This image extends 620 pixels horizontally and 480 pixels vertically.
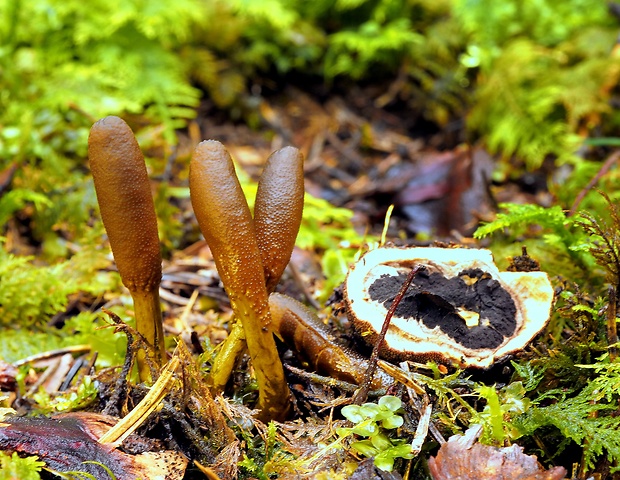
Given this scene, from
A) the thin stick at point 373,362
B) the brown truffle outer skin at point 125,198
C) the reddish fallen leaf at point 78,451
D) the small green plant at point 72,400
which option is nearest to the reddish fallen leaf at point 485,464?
the thin stick at point 373,362

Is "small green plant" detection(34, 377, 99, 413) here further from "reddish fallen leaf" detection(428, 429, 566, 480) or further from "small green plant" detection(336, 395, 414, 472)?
"reddish fallen leaf" detection(428, 429, 566, 480)

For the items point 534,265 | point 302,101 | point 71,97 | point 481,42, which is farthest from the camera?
point 302,101

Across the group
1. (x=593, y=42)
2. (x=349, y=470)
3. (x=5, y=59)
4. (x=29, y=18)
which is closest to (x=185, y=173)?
(x=5, y=59)

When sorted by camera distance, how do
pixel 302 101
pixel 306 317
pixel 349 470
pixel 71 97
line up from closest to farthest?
pixel 349 470
pixel 306 317
pixel 71 97
pixel 302 101

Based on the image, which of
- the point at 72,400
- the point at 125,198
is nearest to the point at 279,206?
the point at 125,198

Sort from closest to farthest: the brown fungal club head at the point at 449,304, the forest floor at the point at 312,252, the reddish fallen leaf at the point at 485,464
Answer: the reddish fallen leaf at the point at 485,464 → the forest floor at the point at 312,252 → the brown fungal club head at the point at 449,304

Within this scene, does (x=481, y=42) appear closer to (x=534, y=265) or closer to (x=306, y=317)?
(x=534, y=265)

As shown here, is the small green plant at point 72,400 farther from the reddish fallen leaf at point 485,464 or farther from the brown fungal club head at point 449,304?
the reddish fallen leaf at point 485,464

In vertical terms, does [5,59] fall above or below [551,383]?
above

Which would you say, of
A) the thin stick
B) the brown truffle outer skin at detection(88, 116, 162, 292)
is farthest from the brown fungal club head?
the brown truffle outer skin at detection(88, 116, 162, 292)
